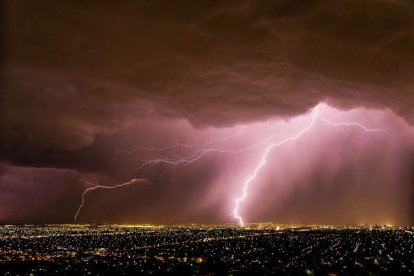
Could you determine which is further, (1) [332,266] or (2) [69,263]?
(2) [69,263]

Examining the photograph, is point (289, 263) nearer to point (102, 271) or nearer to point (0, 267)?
point (102, 271)

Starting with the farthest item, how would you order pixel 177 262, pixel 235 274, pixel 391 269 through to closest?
pixel 177 262 → pixel 391 269 → pixel 235 274

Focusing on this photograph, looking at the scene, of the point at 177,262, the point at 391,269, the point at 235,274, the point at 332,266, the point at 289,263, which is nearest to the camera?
the point at 235,274

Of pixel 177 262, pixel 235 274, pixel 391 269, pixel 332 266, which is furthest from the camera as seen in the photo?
pixel 177 262

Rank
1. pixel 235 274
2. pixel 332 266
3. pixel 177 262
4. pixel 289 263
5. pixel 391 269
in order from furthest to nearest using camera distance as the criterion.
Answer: pixel 177 262 < pixel 289 263 < pixel 332 266 < pixel 391 269 < pixel 235 274

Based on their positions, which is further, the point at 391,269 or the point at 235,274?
the point at 391,269

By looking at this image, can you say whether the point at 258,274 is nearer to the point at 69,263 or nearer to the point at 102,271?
the point at 102,271

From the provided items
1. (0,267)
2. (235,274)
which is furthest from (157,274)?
(0,267)

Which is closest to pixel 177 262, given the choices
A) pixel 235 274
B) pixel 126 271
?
pixel 126 271
